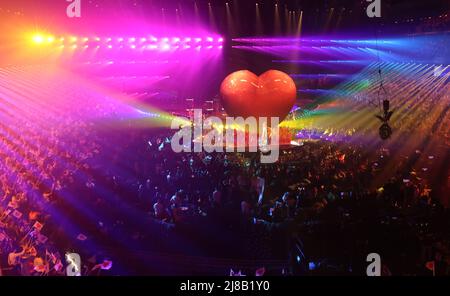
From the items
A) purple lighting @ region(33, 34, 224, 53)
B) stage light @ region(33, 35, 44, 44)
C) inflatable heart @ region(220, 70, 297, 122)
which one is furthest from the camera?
purple lighting @ region(33, 34, 224, 53)

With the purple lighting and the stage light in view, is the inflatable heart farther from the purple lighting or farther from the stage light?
the stage light

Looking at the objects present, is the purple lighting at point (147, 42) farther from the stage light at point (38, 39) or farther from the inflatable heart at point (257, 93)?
the inflatable heart at point (257, 93)

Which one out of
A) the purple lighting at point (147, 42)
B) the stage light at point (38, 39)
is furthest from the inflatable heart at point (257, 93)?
the stage light at point (38, 39)

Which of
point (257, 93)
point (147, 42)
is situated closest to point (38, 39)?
point (147, 42)

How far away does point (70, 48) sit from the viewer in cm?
1670

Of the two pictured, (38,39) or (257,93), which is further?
(38,39)

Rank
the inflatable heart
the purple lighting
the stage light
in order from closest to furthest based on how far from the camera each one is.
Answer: the inflatable heart → the stage light → the purple lighting

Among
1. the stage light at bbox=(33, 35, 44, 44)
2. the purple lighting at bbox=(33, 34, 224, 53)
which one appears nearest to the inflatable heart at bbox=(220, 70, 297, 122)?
the purple lighting at bbox=(33, 34, 224, 53)

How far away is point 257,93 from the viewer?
36.0 ft

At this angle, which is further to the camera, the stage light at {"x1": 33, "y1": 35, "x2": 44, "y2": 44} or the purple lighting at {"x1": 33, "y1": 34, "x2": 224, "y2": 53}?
the purple lighting at {"x1": 33, "y1": 34, "x2": 224, "y2": 53}

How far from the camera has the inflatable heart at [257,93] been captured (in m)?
10.9

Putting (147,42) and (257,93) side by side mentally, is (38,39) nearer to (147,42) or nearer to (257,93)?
(147,42)

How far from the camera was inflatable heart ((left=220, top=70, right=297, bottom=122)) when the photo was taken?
10.9 meters
